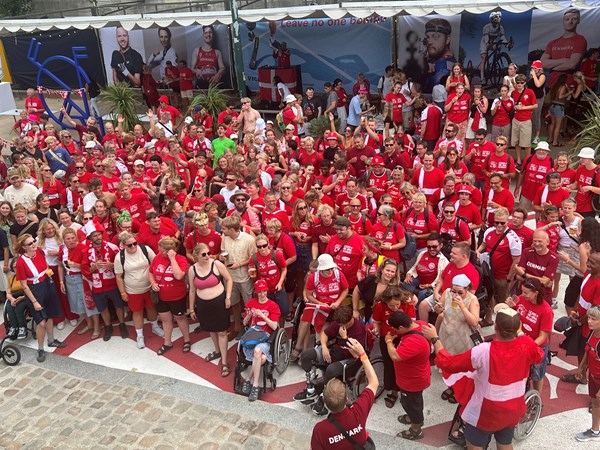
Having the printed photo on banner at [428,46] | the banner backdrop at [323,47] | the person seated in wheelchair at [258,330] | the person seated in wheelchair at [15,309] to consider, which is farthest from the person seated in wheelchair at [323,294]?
the banner backdrop at [323,47]

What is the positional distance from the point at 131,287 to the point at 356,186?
328 cm

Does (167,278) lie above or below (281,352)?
above

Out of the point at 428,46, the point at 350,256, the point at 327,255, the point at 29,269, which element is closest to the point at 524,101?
the point at 428,46

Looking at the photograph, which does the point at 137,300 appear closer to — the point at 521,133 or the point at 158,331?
the point at 158,331

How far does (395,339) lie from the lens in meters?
5.55

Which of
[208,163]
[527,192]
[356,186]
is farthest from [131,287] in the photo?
[527,192]

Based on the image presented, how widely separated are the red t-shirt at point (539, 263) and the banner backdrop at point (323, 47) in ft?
31.2

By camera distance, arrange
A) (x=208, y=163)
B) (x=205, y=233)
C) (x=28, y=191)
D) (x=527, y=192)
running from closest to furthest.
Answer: (x=205, y=233)
(x=527, y=192)
(x=28, y=191)
(x=208, y=163)

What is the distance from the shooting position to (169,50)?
56.9ft

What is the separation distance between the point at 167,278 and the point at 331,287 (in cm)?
215

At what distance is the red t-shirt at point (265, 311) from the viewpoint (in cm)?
656

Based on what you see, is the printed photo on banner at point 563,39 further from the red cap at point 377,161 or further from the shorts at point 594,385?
the shorts at point 594,385

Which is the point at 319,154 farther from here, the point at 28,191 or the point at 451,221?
the point at 28,191

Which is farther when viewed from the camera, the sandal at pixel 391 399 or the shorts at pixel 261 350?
the shorts at pixel 261 350
